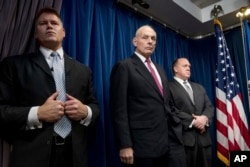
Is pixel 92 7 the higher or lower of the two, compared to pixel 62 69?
higher

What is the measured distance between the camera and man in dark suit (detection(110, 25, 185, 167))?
158 centimetres

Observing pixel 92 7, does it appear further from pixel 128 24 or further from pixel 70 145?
pixel 70 145

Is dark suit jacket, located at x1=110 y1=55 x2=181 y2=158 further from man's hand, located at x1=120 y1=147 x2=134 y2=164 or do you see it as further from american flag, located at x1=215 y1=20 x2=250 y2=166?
american flag, located at x1=215 y1=20 x2=250 y2=166

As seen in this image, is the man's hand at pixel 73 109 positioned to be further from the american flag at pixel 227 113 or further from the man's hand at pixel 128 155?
the american flag at pixel 227 113

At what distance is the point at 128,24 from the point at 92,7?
0.55 m

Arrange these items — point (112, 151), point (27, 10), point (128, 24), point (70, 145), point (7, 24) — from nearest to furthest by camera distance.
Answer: point (70, 145) → point (7, 24) → point (27, 10) → point (112, 151) → point (128, 24)

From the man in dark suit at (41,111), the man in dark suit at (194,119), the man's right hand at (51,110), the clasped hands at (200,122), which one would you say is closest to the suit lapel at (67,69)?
the man in dark suit at (41,111)

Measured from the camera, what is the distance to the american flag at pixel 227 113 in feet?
8.91

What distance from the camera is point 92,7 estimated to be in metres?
2.31

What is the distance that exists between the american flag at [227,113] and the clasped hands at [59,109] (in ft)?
6.42

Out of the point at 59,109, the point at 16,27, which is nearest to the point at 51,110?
the point at 59,109

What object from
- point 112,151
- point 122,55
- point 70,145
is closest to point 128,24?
point 122,55

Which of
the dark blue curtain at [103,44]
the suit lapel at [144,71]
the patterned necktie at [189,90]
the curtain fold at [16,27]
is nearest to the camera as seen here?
the curtain fold at [16,27]

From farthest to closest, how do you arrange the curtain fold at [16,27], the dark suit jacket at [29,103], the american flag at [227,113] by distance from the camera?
the american flag at [227,113] → the curtain fold at [16,27] → the dark suit jacket at [29,103]
